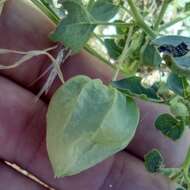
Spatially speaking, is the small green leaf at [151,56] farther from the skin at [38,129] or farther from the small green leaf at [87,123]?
the skin at [38,129]

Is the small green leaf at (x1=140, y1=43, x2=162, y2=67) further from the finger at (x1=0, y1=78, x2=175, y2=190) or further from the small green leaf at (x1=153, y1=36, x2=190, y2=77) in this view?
the finger at (x1=0, y1=78, x2=175, y2=190)

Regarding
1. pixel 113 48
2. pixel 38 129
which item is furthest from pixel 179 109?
pixel 38 129

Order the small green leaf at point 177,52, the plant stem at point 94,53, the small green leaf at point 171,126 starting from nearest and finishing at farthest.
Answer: the small green leaf at point 177,52 → the small green leaf at point 171,126 → the plant stem at point 94,53

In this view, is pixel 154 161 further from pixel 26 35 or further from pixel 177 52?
pixel 26 35

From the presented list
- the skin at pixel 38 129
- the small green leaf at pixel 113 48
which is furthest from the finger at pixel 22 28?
the small green leaf at pixel 113 48

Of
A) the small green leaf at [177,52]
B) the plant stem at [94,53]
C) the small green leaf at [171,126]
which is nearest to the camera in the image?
the small green leaf at [177,52]

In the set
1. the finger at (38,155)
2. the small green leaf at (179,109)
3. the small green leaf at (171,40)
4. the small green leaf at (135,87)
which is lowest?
the finger at (38,155)

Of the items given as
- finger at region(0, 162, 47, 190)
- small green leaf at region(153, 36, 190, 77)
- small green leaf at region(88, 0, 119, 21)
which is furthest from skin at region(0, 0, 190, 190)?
small green leaf at region(153, 36, 190, 77)
